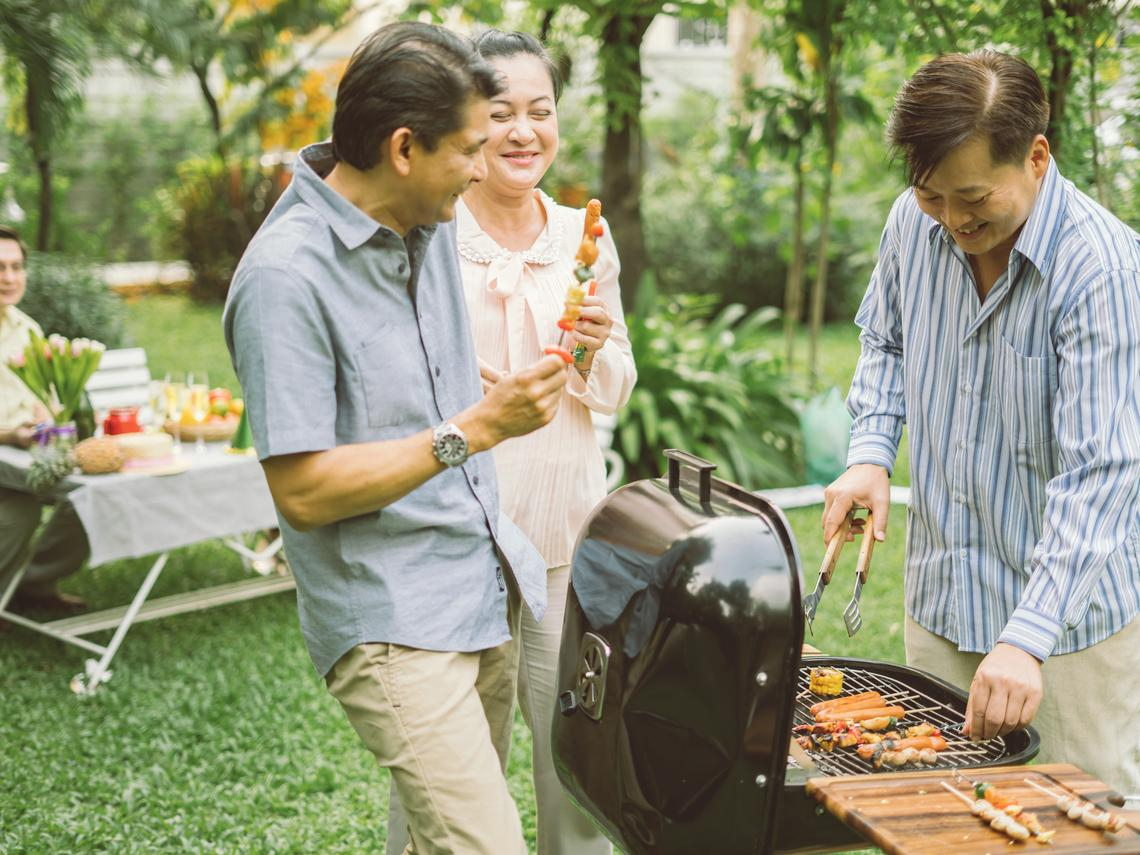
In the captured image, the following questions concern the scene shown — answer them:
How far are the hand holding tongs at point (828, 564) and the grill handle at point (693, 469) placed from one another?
0.47 meters

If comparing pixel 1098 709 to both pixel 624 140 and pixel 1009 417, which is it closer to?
pixel 1009 417

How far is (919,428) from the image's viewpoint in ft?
8.27

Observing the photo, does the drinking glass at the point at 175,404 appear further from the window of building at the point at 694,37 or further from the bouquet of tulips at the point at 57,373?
the window of building at the point at 694,37

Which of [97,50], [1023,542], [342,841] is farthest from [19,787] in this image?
[97,50]

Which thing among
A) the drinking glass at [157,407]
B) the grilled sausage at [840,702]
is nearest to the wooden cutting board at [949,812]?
the grilled sausage at [840,702]

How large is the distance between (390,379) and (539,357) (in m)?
0.80

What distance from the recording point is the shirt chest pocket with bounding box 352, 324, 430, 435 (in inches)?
78.2

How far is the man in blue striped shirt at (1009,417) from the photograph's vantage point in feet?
6.85

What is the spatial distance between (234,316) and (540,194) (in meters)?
1.15

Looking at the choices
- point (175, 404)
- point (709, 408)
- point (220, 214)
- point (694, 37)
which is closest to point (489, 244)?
point (175, 404)

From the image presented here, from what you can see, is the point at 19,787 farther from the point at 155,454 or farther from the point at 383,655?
the point at 383,655

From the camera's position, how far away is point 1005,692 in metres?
2.00

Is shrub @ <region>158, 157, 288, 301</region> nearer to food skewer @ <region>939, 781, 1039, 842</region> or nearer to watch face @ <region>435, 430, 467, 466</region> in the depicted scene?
watch face @ <region>435, 430, 467, 466</region>

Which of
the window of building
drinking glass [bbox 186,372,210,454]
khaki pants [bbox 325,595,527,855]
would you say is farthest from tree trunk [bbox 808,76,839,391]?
the window of building
